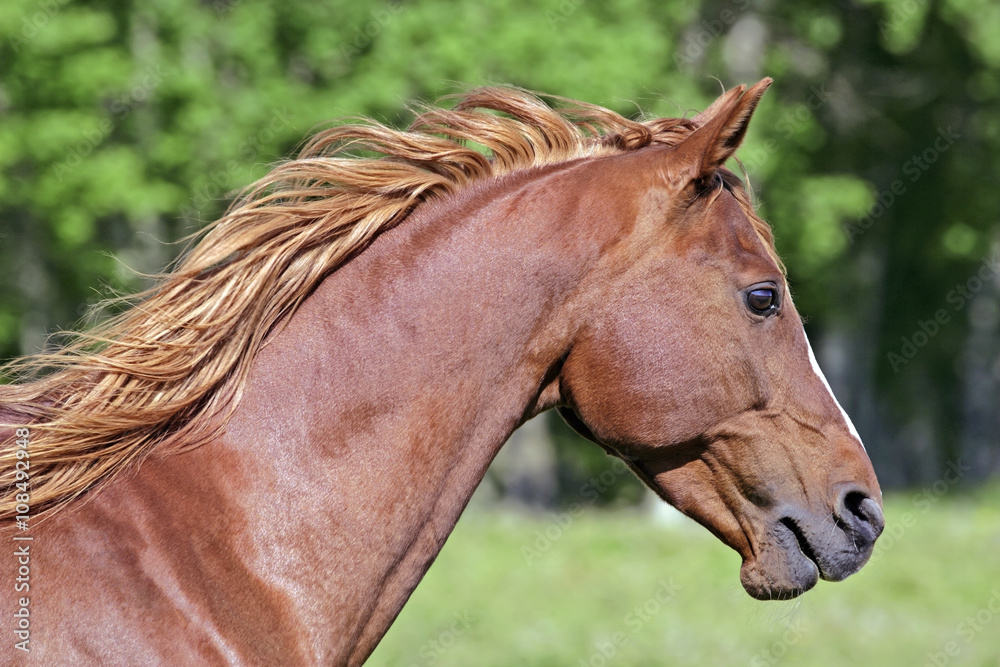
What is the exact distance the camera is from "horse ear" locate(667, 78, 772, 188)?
2.46 meters

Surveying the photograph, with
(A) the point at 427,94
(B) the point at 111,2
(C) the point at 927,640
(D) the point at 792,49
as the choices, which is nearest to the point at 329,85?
(A) the point at 427,94

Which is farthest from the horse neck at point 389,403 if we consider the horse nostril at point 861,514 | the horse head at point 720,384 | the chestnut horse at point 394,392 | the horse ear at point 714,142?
the horse nostril at point 861,514

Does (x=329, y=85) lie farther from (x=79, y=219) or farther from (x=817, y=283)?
(x=817, y=283)

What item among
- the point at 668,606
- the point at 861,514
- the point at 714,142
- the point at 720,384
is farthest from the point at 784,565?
the point at 668,606

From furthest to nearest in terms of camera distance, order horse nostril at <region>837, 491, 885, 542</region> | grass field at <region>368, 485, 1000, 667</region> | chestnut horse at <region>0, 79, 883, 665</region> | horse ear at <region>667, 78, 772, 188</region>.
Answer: grass field at <region>368, 485, 1000, 667</region>, horse nostril at <region>837, 491, 885, 542</region>, horse ear at <region>667, 78, 772, 188</region>, chestnut horse at <region>0, 79, 883, 665</region>

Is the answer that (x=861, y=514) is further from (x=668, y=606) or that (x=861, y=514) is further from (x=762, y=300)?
(x=668, y=606)

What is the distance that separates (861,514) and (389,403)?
1.25 m

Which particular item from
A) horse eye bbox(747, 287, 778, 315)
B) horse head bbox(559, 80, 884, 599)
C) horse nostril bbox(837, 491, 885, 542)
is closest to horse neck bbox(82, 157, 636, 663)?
horse head bbox(559, 80, 884, 599)

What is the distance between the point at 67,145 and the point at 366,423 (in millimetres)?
11092

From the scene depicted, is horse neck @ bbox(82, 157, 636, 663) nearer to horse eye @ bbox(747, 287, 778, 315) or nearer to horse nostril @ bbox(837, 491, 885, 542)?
horse eye @ bbox(747, 287, 778, 315)

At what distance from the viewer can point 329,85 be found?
13266 millimetres

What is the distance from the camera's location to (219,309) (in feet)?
7.72

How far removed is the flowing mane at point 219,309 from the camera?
224 cm

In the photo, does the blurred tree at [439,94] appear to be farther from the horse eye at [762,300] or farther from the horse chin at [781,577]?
the horse chin at [781,577]
